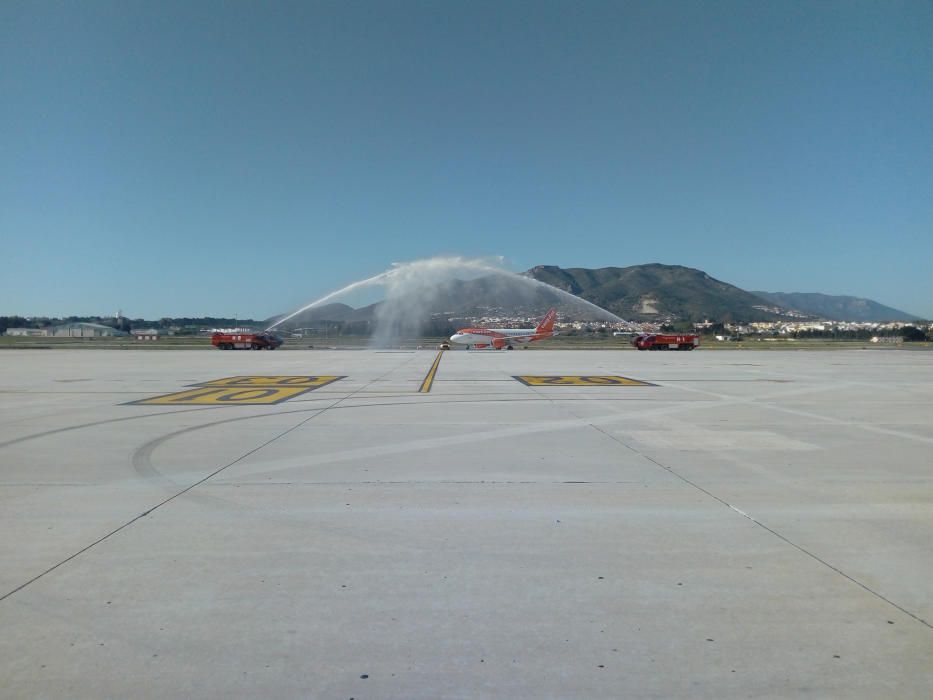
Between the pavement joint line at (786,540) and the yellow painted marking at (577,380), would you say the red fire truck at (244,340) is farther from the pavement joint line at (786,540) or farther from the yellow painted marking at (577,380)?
the pavement joint line at (786,540)

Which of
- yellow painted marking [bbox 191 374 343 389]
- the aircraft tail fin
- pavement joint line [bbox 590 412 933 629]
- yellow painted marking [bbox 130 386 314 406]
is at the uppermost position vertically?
the aircraft tail fin

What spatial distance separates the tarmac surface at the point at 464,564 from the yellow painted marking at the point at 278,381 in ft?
34.4

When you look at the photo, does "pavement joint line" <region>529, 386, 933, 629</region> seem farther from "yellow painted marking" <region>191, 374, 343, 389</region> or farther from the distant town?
the distant town

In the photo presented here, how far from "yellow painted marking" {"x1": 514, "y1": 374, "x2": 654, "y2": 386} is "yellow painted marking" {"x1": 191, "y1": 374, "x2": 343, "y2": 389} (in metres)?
7.64

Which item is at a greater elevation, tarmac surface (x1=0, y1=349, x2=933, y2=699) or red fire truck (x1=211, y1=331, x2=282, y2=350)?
red fire truck (x1=211, y1=331, x2=282, y2=350)

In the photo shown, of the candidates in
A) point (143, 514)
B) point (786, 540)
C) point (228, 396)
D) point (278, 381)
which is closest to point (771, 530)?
point (786, 540)

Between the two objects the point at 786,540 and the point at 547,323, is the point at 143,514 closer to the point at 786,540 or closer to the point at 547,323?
the point at 786,540

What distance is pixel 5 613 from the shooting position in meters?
4.64

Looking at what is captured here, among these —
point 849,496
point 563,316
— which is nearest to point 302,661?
point 849,496

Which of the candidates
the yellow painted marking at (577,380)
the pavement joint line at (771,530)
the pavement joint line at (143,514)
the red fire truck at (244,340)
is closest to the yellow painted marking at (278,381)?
the yellow painted marking at (577,380)

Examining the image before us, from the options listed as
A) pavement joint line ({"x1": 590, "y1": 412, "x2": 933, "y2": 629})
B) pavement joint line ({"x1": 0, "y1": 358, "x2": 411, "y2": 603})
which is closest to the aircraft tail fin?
pavement joint line ({"x1": 0, "y1": 358, "x2": 411, "y2": 603})

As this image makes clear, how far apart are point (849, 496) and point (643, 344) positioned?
5798cm

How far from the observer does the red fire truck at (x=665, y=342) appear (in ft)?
210

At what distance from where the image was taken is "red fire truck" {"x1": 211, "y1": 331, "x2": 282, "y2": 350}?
61491 millimetres
